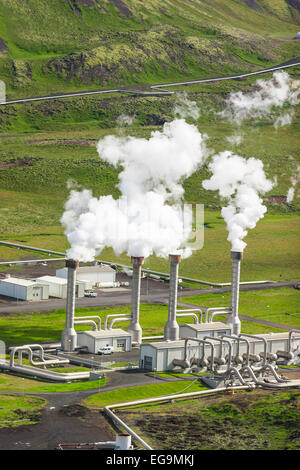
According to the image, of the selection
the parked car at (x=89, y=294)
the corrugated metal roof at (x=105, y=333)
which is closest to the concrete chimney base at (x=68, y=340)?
the corrugated metal roof at (x=105, y=333)

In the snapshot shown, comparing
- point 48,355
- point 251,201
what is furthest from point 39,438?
point 251,201

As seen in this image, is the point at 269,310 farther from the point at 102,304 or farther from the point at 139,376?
the point at 139,376

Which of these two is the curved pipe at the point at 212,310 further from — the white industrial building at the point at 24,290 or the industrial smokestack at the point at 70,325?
the white industrial building at the point at 24,290

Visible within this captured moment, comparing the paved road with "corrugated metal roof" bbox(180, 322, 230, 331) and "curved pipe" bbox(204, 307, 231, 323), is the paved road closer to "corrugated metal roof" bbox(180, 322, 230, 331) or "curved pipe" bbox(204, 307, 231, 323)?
"curved pipe" bbox(204, 307, 231, 323)

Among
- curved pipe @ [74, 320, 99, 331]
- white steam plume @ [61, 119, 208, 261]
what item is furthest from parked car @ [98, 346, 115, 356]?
white steam plume @ [61, 119, 208, 261]

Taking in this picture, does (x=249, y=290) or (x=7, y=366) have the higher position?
(x=249, y=290)
